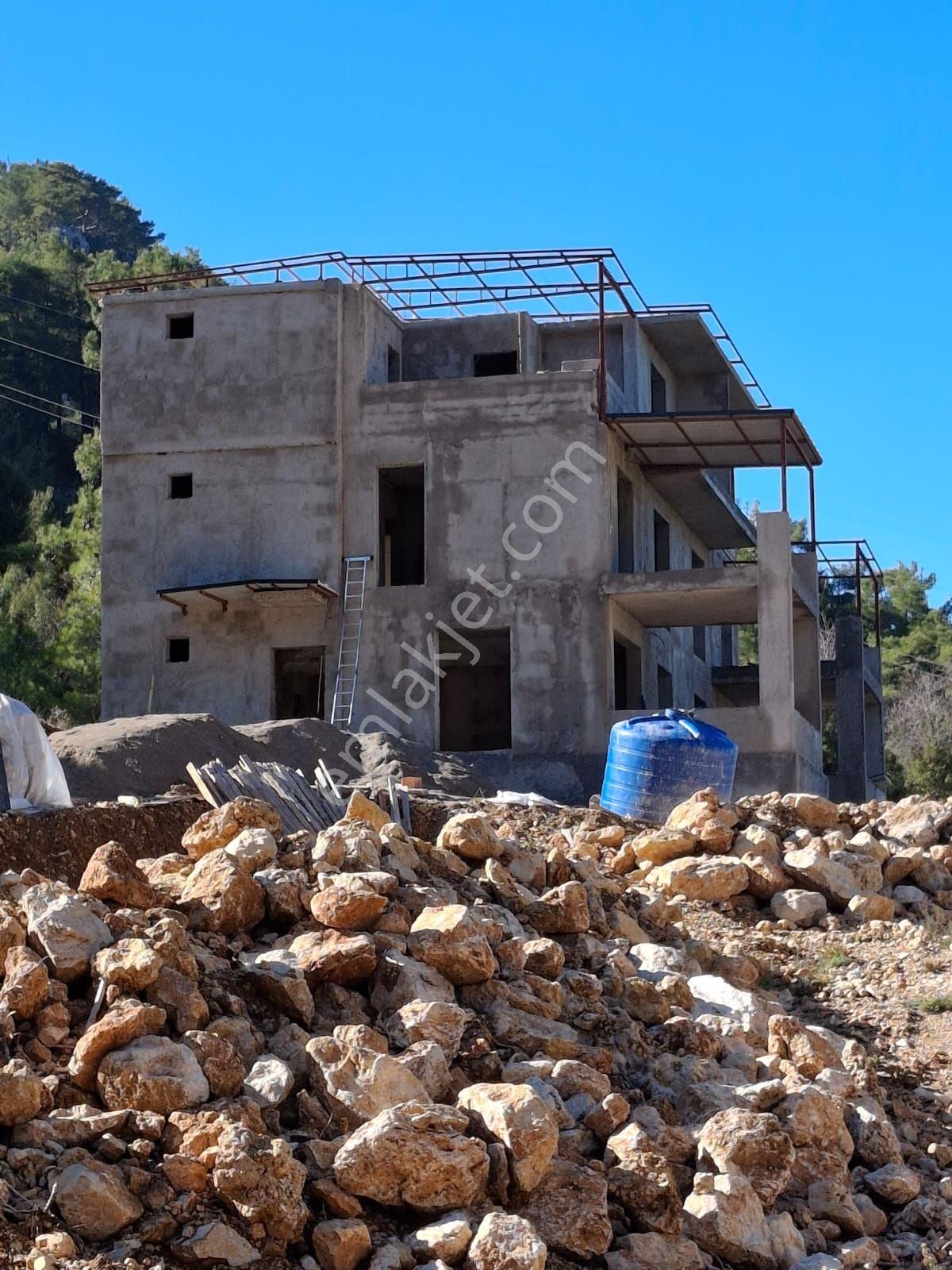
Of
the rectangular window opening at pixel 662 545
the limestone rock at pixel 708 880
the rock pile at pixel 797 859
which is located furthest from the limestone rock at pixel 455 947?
the rectangular window opening at pixel 662 545

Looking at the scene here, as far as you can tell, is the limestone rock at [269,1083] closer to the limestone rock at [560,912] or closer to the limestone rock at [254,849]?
the limestone rock at [254,849]

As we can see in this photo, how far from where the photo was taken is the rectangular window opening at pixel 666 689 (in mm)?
33312

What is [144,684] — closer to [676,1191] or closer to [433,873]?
[433,873]

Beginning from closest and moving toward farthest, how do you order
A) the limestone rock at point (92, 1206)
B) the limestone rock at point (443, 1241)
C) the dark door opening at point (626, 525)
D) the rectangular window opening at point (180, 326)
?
the limestone rock at point (92, 1206)
the limestone rock at point (443, 1241)
the rectangular window opening at point (180, 326)
the dark door opening at point (626, 525)

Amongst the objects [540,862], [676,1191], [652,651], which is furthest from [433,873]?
[652,651]

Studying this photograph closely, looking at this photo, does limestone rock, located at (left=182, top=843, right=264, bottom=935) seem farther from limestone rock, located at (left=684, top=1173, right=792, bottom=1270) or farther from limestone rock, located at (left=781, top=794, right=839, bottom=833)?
limestone rock, located at (left=781, top=794, right=839, bottom=833)

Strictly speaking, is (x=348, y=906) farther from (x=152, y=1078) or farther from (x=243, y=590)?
(x=243, y=590)

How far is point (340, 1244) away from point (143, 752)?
47.0 feet

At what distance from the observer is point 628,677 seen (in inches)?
1240

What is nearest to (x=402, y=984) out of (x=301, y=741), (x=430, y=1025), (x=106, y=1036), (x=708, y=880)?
(x=430, y=1025)

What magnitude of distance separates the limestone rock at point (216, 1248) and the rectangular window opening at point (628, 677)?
79.1 feet

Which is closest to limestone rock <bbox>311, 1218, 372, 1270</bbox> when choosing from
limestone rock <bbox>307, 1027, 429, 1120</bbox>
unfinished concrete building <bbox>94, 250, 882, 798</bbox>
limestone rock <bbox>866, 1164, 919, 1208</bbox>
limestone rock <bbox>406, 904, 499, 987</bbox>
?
limestone rock <bbox>307, 1027, 429, 1120</bbox>

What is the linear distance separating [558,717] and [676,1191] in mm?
20068

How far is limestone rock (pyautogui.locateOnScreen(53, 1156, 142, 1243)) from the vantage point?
6672 mm
